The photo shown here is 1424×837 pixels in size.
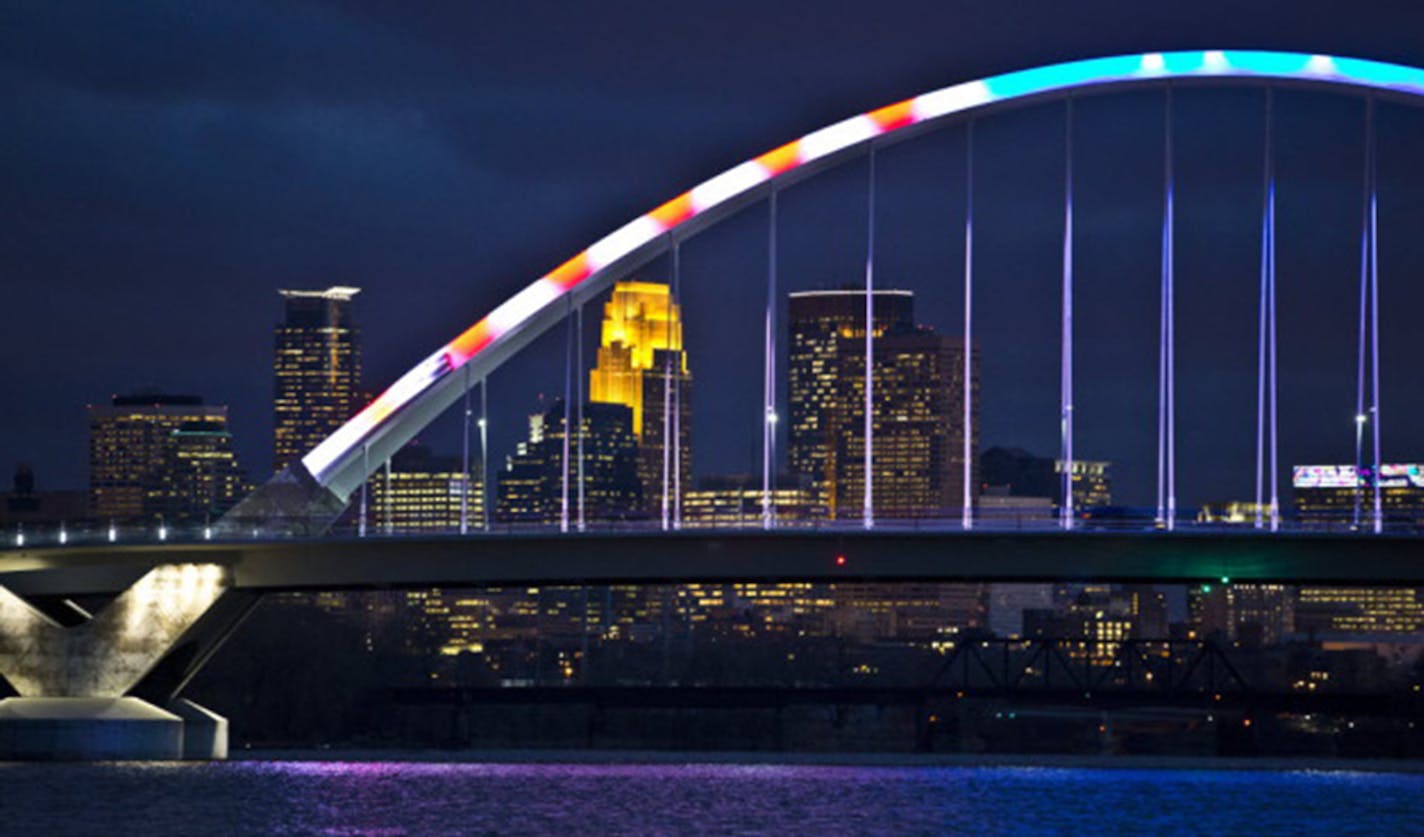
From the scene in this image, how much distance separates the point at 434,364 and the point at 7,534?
42.8 feet

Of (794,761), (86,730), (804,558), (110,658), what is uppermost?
(804,558)

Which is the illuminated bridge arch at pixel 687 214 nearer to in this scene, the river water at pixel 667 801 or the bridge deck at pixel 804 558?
the bridge deck at pixel 804 558

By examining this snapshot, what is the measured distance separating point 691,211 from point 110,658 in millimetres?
20230

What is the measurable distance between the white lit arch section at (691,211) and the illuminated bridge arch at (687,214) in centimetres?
3

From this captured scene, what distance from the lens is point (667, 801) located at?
75.1 meters

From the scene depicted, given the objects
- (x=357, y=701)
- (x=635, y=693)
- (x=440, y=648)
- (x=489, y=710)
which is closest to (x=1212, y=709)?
(x=635, y=693)

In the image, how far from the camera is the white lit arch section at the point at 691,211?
269ft

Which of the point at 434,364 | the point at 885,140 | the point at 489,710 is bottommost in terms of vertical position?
the point at 489,710

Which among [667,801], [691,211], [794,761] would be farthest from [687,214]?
[794,761]

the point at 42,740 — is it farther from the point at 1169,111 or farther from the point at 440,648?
the point at 440,648

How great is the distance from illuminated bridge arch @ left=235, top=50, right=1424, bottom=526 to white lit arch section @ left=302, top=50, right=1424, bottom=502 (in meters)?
0.03

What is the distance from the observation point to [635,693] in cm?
14100

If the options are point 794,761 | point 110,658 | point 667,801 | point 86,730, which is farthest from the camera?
point 794,761

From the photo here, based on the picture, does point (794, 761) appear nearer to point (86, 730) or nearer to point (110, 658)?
point (110, 658)
